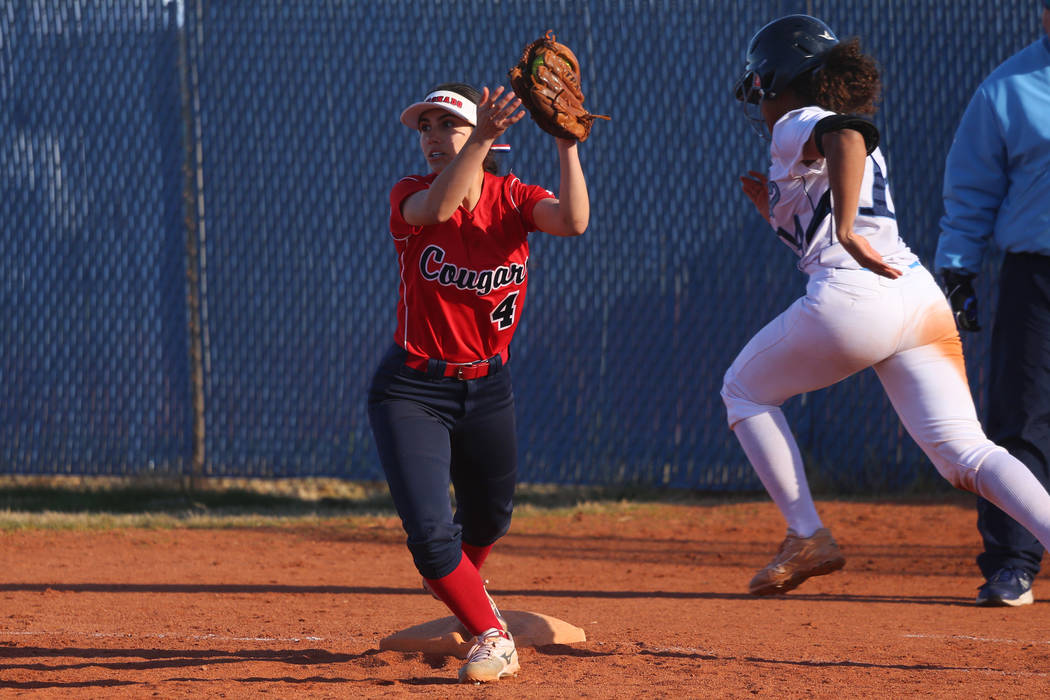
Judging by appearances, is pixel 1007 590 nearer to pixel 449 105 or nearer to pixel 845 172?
pixel 845 172

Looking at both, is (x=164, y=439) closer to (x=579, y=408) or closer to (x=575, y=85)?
(x=579, y=408)

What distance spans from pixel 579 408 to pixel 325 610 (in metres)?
3.31

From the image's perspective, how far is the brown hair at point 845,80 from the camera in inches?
155

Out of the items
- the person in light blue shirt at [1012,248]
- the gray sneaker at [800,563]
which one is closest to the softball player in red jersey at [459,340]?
the gray sneaker at [800,563]

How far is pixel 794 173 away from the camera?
3.76 m

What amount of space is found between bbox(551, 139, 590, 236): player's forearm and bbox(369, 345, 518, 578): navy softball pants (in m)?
0.49

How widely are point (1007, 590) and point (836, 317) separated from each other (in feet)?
5.74

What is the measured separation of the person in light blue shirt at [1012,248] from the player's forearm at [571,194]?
179 centimetres

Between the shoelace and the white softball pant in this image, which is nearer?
the shoelace

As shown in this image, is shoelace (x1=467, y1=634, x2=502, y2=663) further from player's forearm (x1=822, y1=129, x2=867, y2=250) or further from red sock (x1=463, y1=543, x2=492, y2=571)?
player's forearm (x1=822, y1=129, x2=867, y2=250)

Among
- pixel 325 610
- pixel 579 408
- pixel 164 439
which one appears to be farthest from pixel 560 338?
pixel 325 610

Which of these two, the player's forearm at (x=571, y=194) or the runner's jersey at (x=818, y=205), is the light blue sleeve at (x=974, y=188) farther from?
the player's forearm at (x=571, y=194)

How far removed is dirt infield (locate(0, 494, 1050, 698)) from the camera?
3.51 meters

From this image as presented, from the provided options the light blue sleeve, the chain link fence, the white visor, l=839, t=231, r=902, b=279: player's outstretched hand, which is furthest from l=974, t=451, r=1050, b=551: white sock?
the chain link fence
